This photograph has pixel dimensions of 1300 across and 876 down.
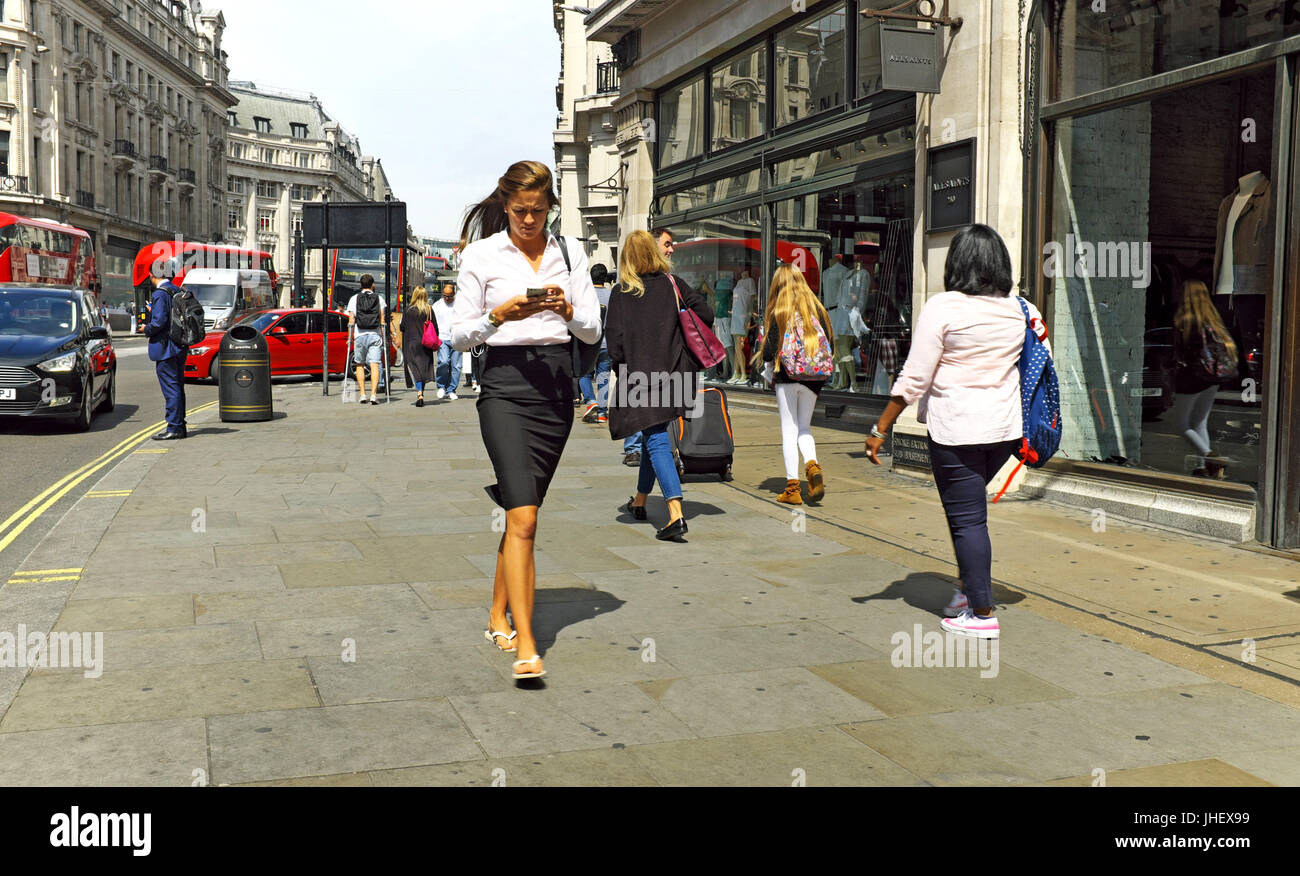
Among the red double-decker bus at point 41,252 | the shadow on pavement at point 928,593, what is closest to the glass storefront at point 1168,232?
the shadow on pavement at point 928,593

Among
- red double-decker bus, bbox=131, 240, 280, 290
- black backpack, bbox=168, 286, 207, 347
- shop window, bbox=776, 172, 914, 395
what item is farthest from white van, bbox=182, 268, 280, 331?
shop window, bbox=776, 172, 914, 395

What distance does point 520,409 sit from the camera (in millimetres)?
4363

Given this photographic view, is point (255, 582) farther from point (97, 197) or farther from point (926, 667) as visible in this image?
point (97, 197)

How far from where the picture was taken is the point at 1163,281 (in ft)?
26.8

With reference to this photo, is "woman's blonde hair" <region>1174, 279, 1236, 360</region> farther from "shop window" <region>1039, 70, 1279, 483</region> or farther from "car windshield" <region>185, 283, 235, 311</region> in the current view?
"car windshield" <region>185, 283, 235, 311</region>

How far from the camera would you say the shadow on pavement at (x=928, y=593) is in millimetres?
5449

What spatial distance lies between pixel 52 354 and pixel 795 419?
8859mm

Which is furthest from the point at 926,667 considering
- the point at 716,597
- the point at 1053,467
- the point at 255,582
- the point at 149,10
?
the point at 149,10

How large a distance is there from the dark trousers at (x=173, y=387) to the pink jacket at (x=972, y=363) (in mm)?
9199

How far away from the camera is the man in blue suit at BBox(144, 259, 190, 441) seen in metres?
11.7

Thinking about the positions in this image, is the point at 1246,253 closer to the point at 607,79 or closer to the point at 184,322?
the point at 184,322

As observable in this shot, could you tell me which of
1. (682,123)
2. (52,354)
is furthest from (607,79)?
(52,354)

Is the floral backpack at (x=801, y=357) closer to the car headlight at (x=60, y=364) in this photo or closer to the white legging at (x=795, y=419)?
the white legging at (x=795, y=419)

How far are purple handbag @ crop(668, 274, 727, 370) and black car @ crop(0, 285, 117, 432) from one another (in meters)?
8.54
